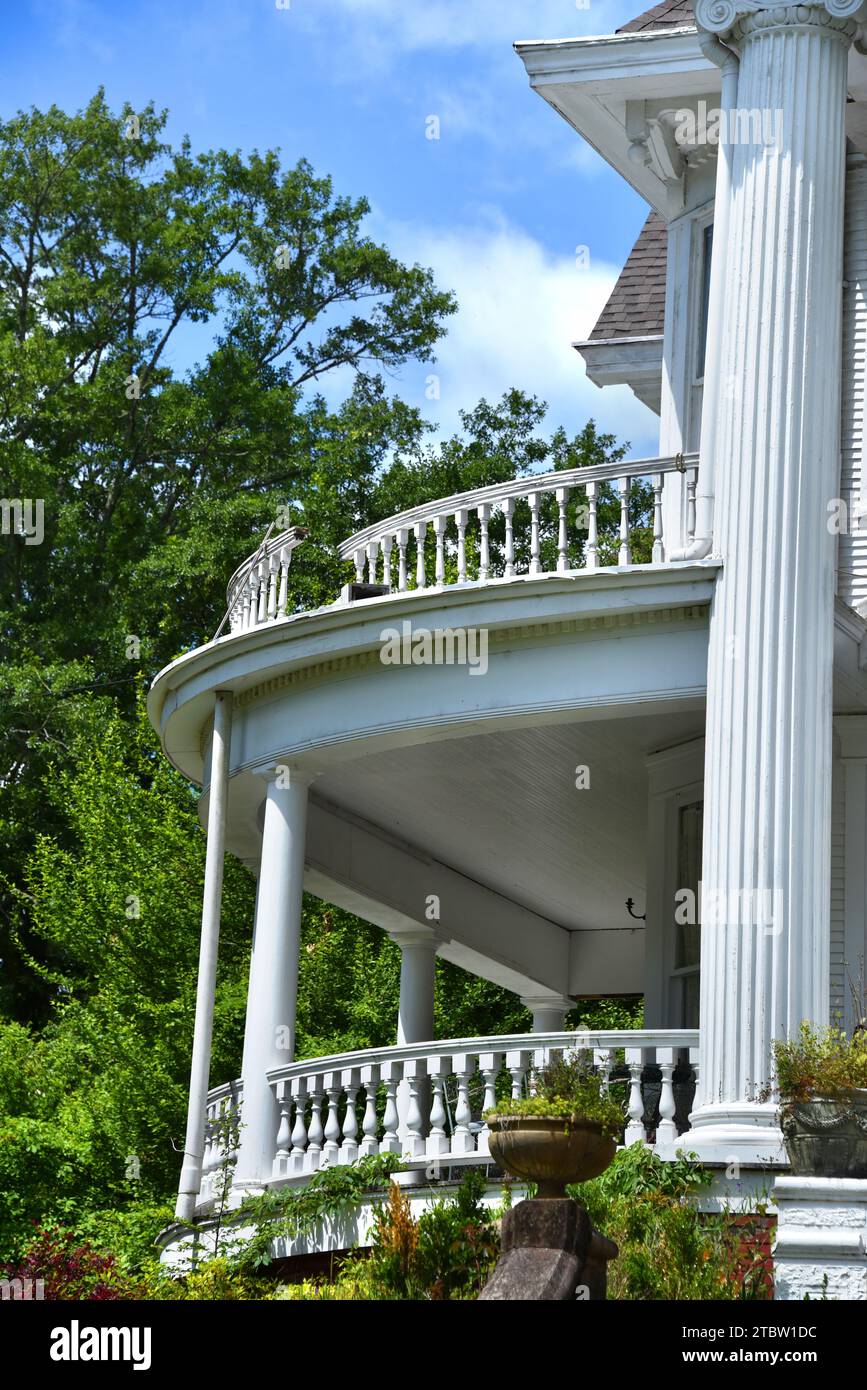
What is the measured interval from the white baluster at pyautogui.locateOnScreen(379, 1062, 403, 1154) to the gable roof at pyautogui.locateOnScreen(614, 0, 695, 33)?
9.55m

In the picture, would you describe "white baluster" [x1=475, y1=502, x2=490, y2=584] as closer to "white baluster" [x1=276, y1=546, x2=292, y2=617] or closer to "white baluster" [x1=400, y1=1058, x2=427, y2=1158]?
"white baluster" [x1=276, y1=546, x2=292, y2=617]

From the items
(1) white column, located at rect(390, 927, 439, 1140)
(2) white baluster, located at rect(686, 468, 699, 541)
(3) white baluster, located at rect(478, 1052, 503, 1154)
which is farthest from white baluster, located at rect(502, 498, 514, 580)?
(1) white column, located at rect(390, 927, 439, 1140)

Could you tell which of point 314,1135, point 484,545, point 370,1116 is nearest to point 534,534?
point 484,545

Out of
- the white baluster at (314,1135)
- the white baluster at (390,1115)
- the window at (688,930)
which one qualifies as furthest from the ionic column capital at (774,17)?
the white baluster at (314,1135)

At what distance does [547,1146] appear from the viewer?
10.3 m

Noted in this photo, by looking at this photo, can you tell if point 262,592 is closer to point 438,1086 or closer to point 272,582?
point 272,582

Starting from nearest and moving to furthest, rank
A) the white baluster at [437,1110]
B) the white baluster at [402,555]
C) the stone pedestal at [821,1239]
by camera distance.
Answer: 1. the stone pedestal at [821,1239]
2. the white baluster at [437,1110]
3. the white baluster at [402,555]

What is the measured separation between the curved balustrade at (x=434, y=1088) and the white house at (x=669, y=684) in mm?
31

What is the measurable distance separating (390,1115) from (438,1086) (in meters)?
0.41

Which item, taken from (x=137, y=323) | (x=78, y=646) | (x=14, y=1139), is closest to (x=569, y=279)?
(x=137, y=323)

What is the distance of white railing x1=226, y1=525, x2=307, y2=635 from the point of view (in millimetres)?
15867

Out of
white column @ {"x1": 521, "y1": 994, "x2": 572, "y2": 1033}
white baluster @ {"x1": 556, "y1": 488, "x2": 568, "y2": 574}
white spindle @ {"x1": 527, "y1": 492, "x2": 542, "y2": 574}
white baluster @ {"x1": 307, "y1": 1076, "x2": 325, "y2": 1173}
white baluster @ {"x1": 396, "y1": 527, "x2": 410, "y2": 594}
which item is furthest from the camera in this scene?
white column @ {"x1": 521, "y1": 994, "x2": 572, "y2": 1033}

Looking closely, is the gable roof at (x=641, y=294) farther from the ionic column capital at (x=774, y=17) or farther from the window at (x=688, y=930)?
the ionic column capital at (x=774, y=17)

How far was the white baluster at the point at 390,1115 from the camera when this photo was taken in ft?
44.9
